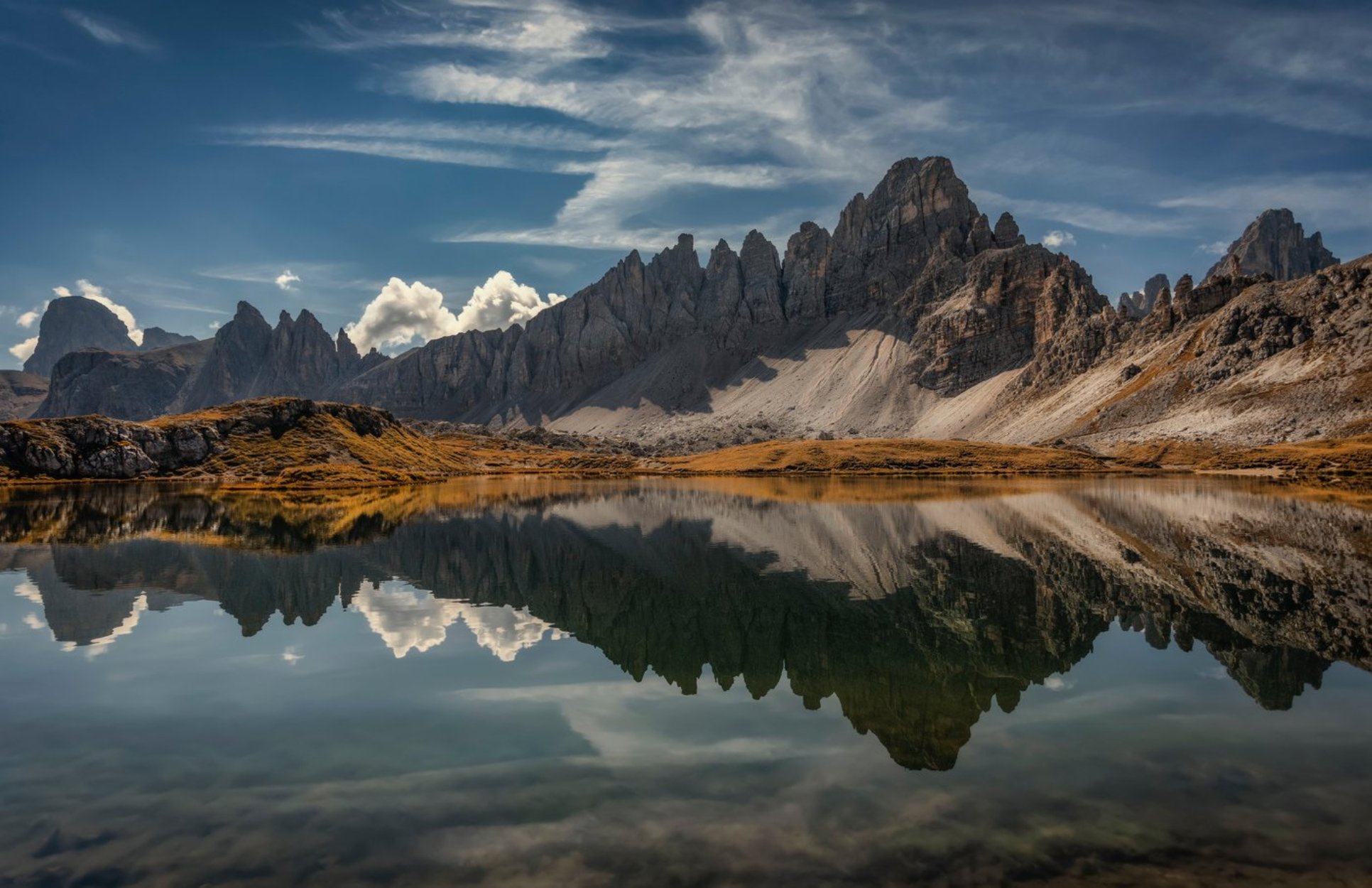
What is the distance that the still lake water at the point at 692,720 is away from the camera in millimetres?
12289

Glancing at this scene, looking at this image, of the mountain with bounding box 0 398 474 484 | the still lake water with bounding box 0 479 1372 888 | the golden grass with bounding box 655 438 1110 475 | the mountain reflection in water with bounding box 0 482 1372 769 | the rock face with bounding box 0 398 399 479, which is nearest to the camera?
the still lake water with bounding box 0 479 1372 888

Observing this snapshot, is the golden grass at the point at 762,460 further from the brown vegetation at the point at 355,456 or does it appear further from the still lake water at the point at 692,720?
the still lake water at the point at 692,720

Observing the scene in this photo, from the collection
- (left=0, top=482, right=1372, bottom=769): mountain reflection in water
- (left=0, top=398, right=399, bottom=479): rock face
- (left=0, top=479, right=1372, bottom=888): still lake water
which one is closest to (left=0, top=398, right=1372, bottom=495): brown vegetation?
(left=0, top=398, right=399, bottom=479): rock face

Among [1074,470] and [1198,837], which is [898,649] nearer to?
[1198,837]

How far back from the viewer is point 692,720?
62.0 ft

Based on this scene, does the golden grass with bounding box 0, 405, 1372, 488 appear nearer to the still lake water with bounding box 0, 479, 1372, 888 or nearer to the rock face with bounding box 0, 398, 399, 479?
the rock face with bounding box 0, 398, 399, 479

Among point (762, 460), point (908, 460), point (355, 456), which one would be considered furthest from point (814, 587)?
point (762, 460)

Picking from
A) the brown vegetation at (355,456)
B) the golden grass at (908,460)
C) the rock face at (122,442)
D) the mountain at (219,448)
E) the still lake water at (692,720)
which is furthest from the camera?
the golden grass at (908,460)

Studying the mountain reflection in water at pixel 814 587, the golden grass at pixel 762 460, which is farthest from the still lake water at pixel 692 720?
the golden grass at pixel 762 460

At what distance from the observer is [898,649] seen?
24.8m

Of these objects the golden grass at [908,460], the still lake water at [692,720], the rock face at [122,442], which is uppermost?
the rock face at [122,442]

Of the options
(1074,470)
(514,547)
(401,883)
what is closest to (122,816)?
(401,883)

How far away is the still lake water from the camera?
12289 mm

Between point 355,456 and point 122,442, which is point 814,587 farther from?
point 122,442
